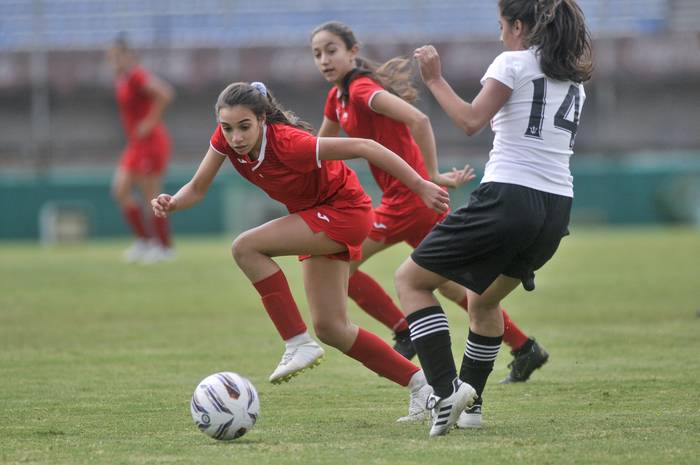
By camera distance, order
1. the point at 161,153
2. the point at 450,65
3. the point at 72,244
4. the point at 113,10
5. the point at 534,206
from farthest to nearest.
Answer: the point at 113,10
the point at 450,65
the point at 72,244
the point at 161,153
the point at 534,206

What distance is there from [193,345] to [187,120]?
20355 millimetres

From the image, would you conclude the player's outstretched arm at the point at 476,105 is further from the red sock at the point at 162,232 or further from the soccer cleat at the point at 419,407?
the red sock at the point at 162,232

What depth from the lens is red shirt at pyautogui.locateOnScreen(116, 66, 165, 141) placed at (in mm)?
15750

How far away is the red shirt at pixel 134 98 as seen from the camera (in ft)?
51.7

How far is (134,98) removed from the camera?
1603 centimetres

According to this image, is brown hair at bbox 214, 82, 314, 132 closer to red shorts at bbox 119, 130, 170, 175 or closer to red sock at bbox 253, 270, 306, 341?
red sock at bbox 253, 270, 306, 341

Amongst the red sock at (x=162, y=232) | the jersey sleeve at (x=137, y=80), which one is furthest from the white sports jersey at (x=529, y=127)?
the jersey sleeve at (x=137, y=80)

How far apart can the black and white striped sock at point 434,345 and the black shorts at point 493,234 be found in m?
0.24

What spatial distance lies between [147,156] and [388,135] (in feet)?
30.8

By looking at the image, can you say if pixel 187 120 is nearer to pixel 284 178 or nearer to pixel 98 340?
pixel 98 340

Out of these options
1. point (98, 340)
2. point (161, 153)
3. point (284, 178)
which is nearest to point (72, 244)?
point (161, 153)

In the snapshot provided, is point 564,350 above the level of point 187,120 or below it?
above

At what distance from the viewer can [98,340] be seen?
8812 millimetres

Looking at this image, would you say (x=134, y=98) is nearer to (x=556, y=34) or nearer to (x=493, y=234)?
(x=556, y=34)
